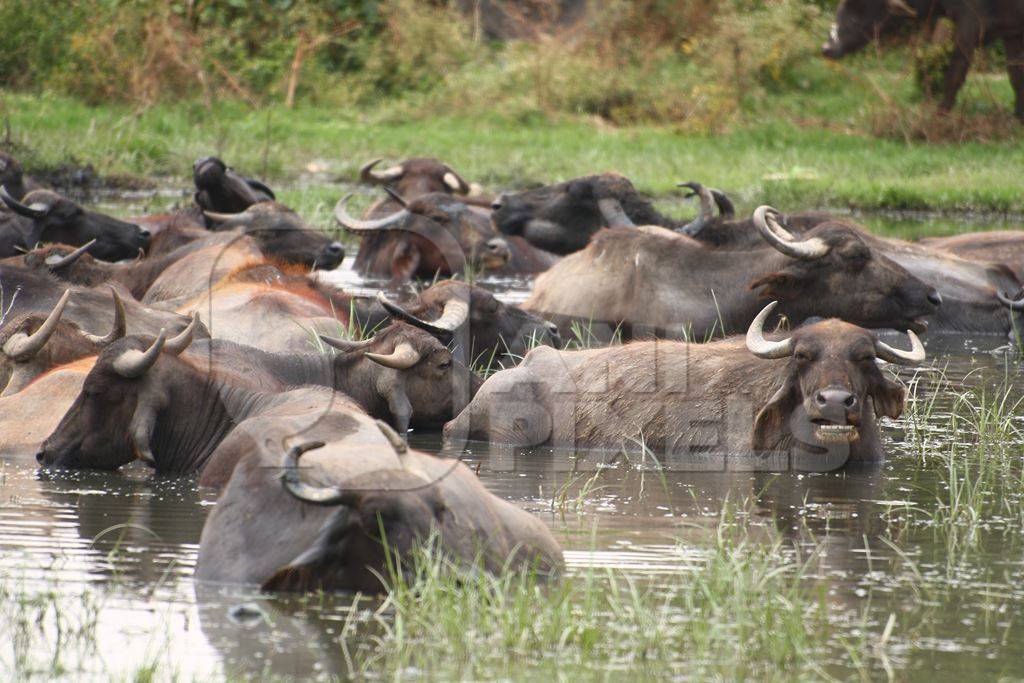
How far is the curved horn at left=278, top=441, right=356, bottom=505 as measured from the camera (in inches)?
208

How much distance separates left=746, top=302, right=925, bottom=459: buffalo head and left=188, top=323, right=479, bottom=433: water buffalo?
1.81 m

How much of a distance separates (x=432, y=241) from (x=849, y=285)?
530 cm

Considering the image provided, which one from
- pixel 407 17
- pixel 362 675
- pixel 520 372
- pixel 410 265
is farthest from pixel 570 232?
pixel 407 17

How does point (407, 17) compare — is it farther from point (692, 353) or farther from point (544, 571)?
point (544, 571)

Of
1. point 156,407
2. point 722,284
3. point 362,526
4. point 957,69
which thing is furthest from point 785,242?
point 957,69

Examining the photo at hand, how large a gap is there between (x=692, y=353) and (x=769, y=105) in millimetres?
14612

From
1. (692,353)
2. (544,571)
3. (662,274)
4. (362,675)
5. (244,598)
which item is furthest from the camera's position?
(662,274)

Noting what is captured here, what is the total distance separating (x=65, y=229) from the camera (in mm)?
12875

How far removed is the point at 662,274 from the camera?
11422 mm

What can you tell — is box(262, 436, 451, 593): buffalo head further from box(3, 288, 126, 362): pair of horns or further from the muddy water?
box(3, 288, 126, 362): pair of horns

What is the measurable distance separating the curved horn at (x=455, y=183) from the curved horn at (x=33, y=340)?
842cm

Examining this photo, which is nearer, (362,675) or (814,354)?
(362,675)

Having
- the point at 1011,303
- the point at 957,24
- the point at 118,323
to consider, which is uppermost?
the point at 957,24

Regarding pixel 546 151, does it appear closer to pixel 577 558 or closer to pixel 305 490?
pixel 577 558
